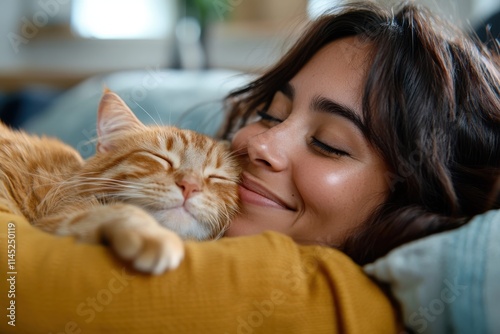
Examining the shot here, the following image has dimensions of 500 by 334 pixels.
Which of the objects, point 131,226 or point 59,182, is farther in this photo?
point 59,182

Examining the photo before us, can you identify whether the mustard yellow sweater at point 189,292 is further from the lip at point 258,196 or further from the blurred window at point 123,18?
the blurred window at point 123,18

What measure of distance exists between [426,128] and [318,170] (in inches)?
11.7

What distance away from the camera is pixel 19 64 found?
16.9 feet

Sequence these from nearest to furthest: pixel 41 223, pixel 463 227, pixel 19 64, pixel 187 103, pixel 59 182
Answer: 1. pixel 463 227
2. pixel 41 223
3. pixel 59 182
4. pixel 187 103
5. pixel 19 64

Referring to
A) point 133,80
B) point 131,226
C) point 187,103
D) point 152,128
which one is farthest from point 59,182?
point 133,80

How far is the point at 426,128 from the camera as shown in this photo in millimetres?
1265

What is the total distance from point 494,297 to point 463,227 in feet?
0.51

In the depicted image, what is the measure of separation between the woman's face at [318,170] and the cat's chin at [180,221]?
0.35ft

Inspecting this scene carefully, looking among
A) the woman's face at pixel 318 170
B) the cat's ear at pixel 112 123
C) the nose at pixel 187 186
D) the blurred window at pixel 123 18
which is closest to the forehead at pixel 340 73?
the woman's face at pixel 318 170

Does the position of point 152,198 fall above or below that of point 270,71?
below

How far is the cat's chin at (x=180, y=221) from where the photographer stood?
1190 mm

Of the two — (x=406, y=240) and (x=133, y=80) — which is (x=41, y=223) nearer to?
(x=406, y=240)

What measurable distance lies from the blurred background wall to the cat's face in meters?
2.88

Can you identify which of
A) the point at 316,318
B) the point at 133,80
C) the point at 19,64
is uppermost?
the point at 316,318
